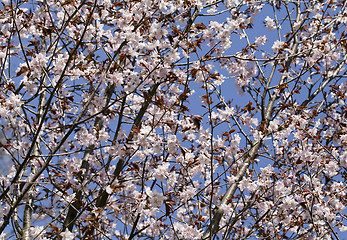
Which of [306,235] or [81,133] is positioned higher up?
[81,133]

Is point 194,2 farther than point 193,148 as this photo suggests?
No

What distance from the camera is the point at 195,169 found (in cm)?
433

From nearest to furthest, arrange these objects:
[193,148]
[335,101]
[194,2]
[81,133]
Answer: [194,2]
[81,133]
[193,148]
[335,101]

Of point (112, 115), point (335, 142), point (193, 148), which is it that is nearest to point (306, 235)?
point (335, 142)

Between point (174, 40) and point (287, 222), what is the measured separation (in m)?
2.93

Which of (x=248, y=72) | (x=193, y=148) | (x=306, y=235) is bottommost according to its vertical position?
(x=306, y=235)

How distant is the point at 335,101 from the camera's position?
239 inches

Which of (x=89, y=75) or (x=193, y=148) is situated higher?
(x=89, y=75)

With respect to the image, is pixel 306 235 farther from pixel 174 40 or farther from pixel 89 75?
pixel 89 75

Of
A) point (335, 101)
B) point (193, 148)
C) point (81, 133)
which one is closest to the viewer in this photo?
point (81, 133)

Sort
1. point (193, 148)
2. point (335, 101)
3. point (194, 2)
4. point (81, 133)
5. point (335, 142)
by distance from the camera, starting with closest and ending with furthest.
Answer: point (194, 2), point (81, 133), point (193, 148), point (335, 142), point (335, 101)

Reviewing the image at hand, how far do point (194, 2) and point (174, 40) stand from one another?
0.47m

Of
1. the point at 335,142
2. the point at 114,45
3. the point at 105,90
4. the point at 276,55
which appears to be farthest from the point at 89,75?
the point at 335,142

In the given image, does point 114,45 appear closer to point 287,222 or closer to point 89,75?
point 89,75
